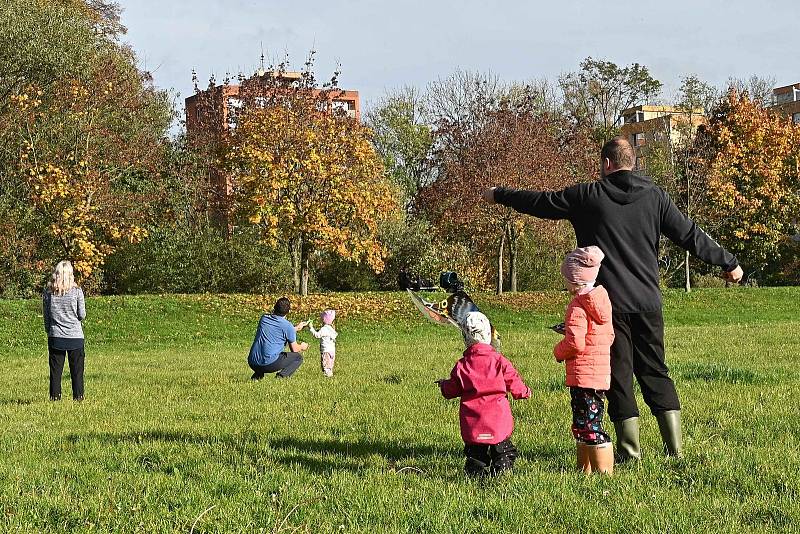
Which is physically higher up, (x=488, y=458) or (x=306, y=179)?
(x=306, y=179)

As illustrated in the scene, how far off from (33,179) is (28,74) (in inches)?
148

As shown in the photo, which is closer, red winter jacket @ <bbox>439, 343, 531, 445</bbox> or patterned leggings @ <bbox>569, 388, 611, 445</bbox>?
patterned leggings @ <bbox>569, 388, 611, 445</bbox>

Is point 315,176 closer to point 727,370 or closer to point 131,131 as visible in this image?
point 131,131

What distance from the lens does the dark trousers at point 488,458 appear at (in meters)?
6.38

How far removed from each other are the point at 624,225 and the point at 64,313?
867 cm

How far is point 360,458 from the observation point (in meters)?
7.25

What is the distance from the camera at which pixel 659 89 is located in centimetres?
5675

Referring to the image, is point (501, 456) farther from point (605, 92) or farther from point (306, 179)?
point (605, 92)

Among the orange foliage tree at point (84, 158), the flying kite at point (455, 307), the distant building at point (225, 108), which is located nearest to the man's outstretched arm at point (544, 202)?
the flying kite at point (455, 307)

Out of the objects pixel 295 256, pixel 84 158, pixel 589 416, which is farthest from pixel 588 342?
pixel 84 158

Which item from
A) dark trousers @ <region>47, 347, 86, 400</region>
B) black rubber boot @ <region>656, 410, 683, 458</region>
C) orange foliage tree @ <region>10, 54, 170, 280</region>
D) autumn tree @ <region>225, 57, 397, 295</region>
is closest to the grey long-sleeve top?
dark trousers @ <region>47, 347, 86, 400</region>

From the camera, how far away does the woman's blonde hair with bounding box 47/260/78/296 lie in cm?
1248

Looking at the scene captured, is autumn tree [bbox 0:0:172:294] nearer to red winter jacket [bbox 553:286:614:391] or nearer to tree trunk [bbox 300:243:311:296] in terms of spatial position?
tree trunk [bbox 300:243:311:296]

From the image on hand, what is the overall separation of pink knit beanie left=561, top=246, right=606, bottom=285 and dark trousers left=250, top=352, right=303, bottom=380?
8.71m
